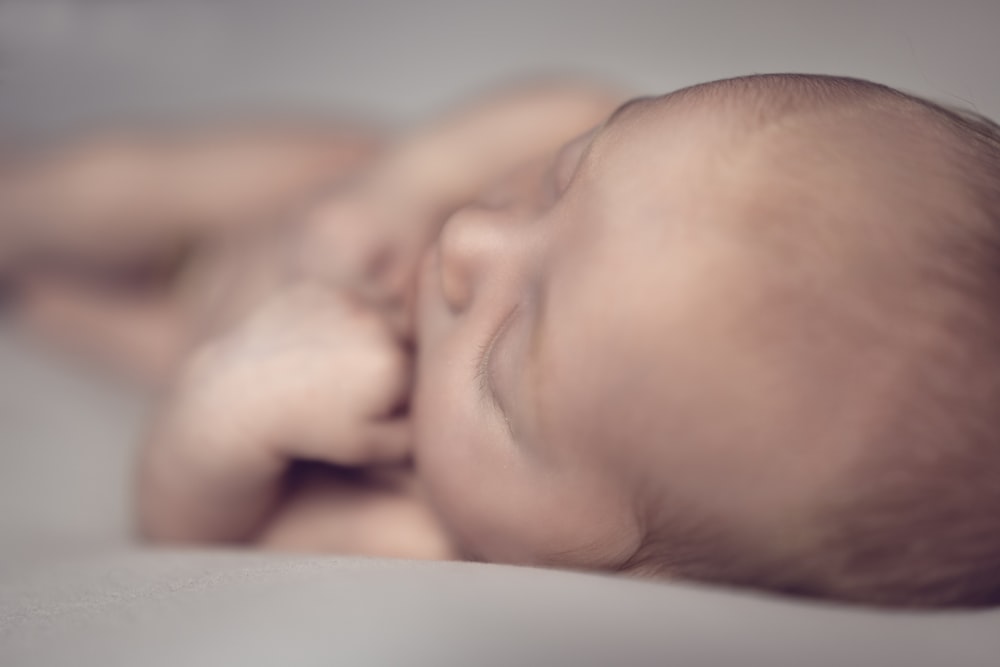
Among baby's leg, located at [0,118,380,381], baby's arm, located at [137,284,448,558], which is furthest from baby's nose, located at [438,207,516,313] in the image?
baby's leg, located at [0,118,380,381]

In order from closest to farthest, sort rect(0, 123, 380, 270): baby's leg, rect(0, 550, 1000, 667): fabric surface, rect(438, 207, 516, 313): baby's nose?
rect(0, 550, 1000, 667): fabric surface
rect(438, 207, 516, 313): baby's nose
rect(0, 123, 380, 270): baby's leg

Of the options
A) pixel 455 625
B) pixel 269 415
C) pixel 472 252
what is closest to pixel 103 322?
pixel 269 415

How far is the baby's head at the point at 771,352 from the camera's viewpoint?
0.49 m

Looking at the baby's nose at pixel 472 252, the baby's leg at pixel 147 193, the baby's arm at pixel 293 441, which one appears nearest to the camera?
the baby's nose at pixel 472 252

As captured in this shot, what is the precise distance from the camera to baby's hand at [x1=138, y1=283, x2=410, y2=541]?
30.3 inches

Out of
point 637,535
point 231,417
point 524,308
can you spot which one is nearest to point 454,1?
point 231,417

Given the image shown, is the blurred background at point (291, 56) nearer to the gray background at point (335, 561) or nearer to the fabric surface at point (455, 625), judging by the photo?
the gray background at point (335, 561)

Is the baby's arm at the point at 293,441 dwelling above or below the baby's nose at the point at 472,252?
below

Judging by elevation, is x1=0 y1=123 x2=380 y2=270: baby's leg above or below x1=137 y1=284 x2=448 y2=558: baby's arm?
above

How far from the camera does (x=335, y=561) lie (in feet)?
1.80

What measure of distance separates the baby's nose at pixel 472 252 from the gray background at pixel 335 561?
21 centimetres

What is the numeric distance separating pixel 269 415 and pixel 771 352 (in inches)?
18.2

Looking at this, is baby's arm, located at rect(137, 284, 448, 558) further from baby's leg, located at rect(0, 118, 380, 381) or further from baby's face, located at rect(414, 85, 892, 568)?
baby's leg, located at rect(0, 118, 380, 381)

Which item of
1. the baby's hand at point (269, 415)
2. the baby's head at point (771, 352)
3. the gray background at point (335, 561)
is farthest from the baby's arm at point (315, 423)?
the baby's head at point (771, 352)
